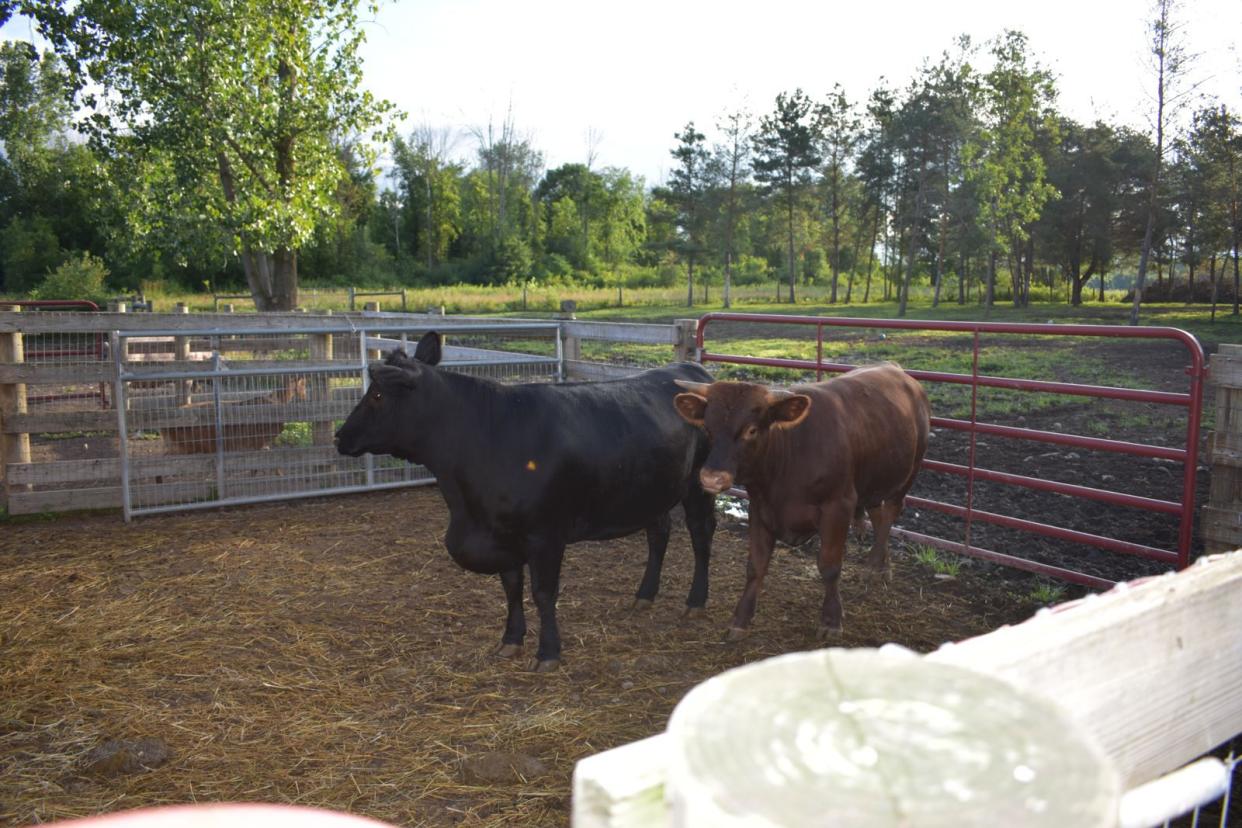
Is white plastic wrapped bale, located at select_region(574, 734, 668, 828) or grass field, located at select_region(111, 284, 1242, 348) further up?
grass field, located at select_region(111, 284, 1242, 348)

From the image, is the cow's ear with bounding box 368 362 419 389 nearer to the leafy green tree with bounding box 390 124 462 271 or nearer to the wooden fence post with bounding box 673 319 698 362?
the wooden fence post with bounding box 673 319 698 362

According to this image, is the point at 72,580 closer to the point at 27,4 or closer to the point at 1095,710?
the point at 1095,710

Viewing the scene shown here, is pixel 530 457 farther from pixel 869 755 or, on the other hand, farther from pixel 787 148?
pixel 787 148

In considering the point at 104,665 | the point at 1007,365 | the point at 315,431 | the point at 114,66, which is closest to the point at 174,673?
the point at 104,665

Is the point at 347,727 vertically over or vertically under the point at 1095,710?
under

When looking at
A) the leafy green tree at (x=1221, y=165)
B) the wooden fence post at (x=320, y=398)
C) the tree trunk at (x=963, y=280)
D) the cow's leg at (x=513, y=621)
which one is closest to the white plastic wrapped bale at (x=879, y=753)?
the cow's leg at (x=513, y=621)

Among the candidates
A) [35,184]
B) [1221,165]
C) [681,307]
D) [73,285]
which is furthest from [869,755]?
[35,184]

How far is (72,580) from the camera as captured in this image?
571 centimetres

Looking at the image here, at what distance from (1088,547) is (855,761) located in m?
5.99

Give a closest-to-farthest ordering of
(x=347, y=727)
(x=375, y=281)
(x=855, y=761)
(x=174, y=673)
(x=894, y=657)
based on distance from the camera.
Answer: (x=855, y=761), (x=894, y=657), (x=347, y=727), (x=174, y=673), (x=375, y=281)

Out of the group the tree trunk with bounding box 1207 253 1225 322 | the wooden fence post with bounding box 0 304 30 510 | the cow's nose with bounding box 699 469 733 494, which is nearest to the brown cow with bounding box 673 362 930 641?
the cow's nose with bounding box 699 469 733 494

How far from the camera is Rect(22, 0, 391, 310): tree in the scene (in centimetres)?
1157

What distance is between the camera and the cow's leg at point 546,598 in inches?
176

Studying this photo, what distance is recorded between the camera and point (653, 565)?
17.4ft
